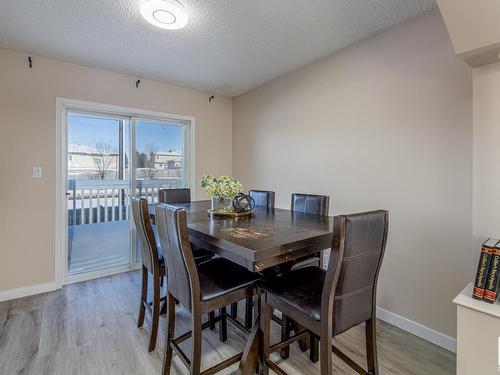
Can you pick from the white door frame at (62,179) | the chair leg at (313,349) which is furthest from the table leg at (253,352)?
the white door frame at (62,179)

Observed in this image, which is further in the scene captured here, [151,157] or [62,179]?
[151,157]

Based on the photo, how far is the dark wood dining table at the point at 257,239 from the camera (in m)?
1.26

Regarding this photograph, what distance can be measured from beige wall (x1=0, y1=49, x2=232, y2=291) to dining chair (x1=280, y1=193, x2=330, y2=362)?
250cm

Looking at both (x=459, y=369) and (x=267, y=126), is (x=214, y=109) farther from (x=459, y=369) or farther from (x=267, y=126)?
(x=459, y=369)

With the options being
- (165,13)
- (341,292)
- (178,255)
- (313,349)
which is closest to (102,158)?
(165,13)

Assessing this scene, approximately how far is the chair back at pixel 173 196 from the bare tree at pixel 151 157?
75 centimetres

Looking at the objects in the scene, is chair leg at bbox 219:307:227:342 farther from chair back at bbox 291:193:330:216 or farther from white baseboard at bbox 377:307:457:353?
white baseboard at bbox 377:307:457:353

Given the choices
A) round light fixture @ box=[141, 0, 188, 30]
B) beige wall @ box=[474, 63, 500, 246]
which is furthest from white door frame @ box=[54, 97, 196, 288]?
beige wall @ box=[474, 63, 500, 246]

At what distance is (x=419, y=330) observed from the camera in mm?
2053

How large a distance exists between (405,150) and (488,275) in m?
1.13

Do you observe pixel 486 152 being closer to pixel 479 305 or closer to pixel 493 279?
pixel 493 279

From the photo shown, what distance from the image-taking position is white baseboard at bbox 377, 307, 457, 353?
1890 millimetres

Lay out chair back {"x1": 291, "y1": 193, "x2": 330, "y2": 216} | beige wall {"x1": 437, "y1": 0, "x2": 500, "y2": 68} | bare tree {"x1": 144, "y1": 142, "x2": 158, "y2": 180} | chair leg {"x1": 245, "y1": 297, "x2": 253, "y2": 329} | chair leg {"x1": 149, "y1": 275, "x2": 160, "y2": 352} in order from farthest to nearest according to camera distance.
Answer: bare tree {"x1": 144, "y1": 142, "x2": 158, "y2": 180} → chair back {"x1": 291, "y1": 193, "x2": 330, "y2": 216} → chair leg {"x1": 245, "y1": 297, "x2": 253, "y2": 329} → chair leg {"x1": 149, "y1": 275, "x2": 160, "y2": 352} → beige wall {"x1": 437, "y1": 0, "x2": 500, "y2": 68}

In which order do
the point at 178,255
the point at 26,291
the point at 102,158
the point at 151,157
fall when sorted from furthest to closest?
the point at 151,157, the point at 102,158, the point at 26,291, the point at 178,255
